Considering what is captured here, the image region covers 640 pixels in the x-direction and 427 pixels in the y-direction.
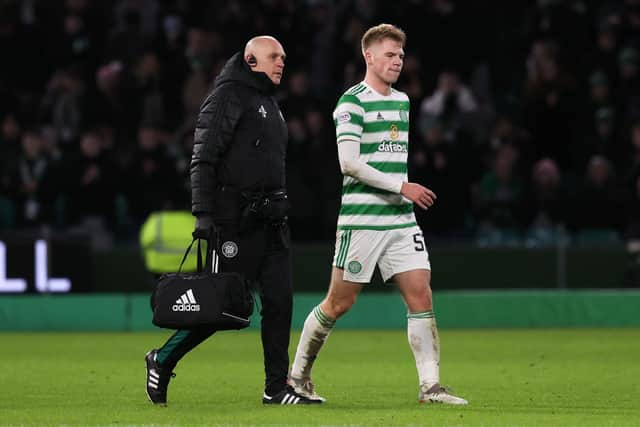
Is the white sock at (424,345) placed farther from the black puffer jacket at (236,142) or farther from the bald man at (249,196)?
the black puffer jacket at (236,142)

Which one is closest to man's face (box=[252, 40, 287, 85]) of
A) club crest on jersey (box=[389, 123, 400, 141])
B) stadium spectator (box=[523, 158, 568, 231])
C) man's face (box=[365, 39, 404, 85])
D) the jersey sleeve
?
the jersey sleeve

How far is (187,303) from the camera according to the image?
328 inches

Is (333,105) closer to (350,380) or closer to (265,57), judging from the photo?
(350,380)

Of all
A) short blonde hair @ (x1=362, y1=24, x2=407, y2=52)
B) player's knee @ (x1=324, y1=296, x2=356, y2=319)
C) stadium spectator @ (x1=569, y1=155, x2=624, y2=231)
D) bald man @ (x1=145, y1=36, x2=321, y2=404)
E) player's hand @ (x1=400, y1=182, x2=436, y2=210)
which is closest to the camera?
player's hand @ (x1=400, y1=182, x2=436, y2=210)

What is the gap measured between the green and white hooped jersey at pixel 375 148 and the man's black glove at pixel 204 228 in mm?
879

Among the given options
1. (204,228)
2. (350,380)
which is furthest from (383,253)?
(350,380)

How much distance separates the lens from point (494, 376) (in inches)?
433

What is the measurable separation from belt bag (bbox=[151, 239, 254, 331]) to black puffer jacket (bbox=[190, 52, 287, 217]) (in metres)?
Result: 0.38

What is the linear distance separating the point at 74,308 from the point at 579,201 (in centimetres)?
575

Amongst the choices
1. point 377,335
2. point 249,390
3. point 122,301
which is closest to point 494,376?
point 249,390

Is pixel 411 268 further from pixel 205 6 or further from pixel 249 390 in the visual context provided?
pixel 205 6

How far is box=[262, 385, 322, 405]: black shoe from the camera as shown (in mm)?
8688

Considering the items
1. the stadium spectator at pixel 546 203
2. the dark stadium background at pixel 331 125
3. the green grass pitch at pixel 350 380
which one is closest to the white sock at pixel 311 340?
the green grass pitch at pixel 350 380

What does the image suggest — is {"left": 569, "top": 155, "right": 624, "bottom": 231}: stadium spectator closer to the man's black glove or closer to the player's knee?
the player's knee
